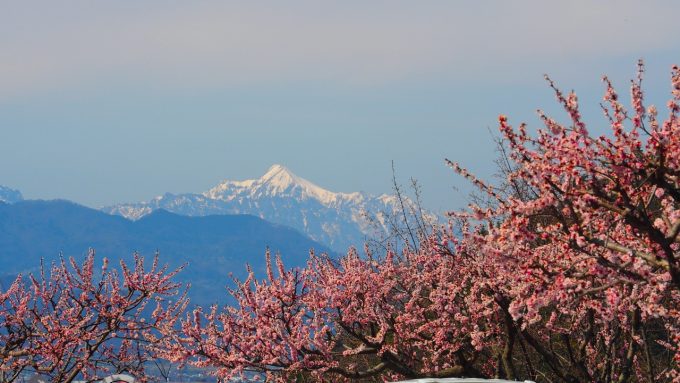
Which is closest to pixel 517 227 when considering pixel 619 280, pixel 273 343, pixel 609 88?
pixel 619 280

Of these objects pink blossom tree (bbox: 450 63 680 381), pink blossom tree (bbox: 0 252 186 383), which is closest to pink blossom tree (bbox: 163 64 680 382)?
pink blossom tree (bbox: 450 63 680 381)

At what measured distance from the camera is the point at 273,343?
1661 cm

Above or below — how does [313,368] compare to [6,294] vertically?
below

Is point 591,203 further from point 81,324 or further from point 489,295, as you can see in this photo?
point 81,324

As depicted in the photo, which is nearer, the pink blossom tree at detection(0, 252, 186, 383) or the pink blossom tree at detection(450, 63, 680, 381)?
the pink blossom tree at detection(450, 63, 680, 381)

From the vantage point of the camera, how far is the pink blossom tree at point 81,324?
19391mm

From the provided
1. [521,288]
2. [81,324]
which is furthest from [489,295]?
[81,324]

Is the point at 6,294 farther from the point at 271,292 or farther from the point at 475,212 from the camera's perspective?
the point at 475,212

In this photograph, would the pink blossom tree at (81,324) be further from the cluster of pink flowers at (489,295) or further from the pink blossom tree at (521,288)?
the pink blossom tree at (521,288)

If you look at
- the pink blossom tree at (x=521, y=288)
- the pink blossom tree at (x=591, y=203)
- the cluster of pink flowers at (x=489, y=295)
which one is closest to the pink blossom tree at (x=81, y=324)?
the cluster of pink flowers at (x=489, y=295)

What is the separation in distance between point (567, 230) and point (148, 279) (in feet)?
46.3

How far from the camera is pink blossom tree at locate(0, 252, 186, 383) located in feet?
63.6

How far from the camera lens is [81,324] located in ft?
63.6

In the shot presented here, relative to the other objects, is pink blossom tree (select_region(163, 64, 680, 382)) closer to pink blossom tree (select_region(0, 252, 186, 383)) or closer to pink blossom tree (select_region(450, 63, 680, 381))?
pink blossom tree (select_region(450, 63, 680, 381))
